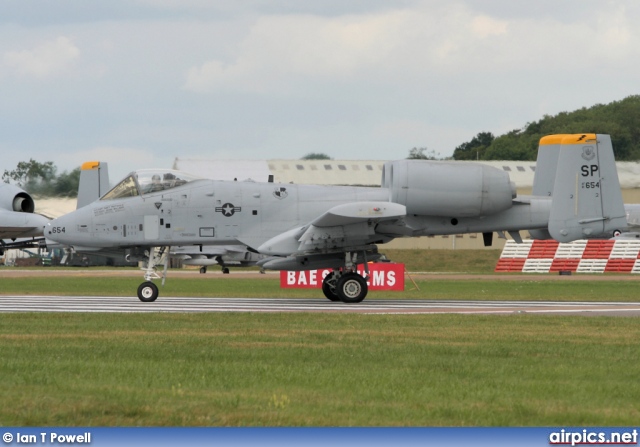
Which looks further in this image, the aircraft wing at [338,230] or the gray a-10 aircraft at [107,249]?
the gray a-10 aircraft at [107,249]

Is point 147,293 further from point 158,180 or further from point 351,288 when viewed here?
point 351,288

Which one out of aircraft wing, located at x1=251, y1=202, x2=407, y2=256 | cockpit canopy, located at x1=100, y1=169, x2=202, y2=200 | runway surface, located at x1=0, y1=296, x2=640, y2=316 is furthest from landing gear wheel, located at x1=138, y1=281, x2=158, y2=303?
aircraft wing, located at x1=251, y1=202, x2=407, y2=256

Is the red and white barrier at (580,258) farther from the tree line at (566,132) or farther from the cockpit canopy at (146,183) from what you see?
the cockpit canopy at (146,183)

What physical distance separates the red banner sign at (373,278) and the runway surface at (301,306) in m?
9.01

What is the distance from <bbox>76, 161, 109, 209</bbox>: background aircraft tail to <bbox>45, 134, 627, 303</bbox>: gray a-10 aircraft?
52.4ft

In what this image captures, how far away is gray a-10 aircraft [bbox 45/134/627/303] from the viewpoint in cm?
2697

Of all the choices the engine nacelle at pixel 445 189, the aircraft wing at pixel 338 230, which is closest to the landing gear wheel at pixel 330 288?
the aircraft wing at pixel 338 230

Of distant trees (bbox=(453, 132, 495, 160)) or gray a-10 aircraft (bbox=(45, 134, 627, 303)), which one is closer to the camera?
gray a-10 aircraft (bbox=(45, 134, 627, 303))

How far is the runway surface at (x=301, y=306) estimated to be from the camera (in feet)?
77.3

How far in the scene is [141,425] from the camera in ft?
28.5

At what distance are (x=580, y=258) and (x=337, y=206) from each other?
4334cm

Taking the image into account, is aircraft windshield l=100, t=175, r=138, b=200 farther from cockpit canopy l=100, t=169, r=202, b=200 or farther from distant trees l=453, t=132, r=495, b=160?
distant trees l=453, t=132, r=495, b=160

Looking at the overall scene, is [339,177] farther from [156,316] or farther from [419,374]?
[419,374]

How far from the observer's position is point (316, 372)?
11875mm
